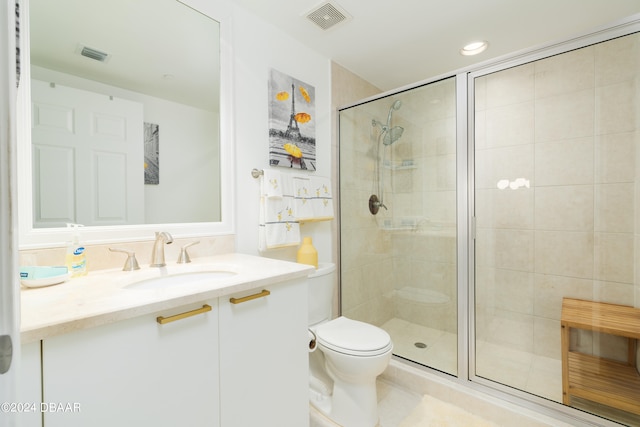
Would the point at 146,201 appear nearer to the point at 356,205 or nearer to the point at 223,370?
the point at 223,370

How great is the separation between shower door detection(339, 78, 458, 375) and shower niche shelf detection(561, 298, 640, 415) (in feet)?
1.76

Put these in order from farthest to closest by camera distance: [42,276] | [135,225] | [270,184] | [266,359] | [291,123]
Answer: [291,123] < [270,184] < [135,225] < [266,359] < [42,276]

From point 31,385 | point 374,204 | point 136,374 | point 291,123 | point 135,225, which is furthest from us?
point 374,204

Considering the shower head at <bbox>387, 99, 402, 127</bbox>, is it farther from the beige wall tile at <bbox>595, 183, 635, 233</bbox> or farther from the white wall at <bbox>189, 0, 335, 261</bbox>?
the beige wall tile at <bbox>595, 183, 635, 233</bbox>

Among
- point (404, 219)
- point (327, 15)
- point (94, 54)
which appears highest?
point (327, 15)

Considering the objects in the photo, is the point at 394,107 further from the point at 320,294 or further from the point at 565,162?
the point at 320,294

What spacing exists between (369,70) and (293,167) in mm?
1139

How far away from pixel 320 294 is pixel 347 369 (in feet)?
1.45

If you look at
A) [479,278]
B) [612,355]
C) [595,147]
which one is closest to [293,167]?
[479,278]

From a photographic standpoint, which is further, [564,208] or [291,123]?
[291,123]

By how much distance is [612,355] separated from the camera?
5.01ft

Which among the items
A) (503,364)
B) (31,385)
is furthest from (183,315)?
(503,364)

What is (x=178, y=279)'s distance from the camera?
46.9 inches

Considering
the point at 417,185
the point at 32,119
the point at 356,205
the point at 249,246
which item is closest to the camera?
the point at 32,119
